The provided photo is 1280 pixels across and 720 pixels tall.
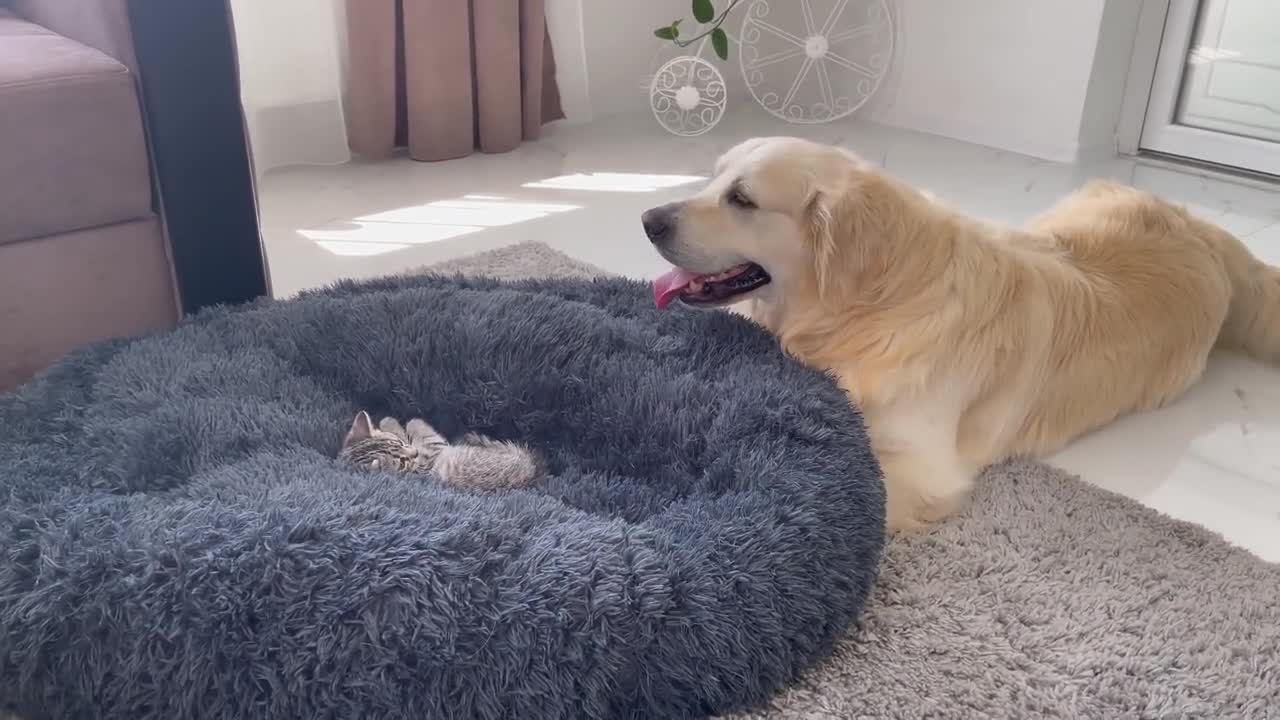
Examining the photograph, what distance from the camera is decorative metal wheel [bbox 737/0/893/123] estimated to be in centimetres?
386

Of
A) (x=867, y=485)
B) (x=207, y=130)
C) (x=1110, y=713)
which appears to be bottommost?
(x=1110, y=713)

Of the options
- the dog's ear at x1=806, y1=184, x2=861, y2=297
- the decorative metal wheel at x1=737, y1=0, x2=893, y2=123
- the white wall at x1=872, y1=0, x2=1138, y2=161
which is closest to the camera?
the dog's ear at x1=806, y1=184, x2=861, y2=297

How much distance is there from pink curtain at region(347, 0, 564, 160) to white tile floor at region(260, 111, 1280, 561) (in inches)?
3.5

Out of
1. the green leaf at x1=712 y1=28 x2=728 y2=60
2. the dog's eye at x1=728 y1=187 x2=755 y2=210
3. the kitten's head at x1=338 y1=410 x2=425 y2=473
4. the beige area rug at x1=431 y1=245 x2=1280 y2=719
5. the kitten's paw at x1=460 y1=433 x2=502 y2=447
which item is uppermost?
the green leaf at x1=712 y1=28 x2=728 y2=60

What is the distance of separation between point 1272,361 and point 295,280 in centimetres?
211

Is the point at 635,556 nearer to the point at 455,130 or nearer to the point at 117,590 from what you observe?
the point at 117,590

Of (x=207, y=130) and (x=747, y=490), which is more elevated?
(x=207, y=130)

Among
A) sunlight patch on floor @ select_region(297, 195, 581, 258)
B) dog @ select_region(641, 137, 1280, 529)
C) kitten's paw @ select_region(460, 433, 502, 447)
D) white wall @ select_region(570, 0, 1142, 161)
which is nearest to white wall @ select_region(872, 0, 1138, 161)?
white wall @ select_region(570, 0, 1142, 161)

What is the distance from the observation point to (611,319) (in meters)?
1.64

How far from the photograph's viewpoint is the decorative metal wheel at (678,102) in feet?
12.2

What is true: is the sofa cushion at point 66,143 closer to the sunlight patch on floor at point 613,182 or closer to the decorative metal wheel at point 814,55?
the sunlight patch on floor at point 613,182

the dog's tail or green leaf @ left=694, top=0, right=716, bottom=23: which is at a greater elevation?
green leaf @ left=694, top=0, right=716, bottom=23

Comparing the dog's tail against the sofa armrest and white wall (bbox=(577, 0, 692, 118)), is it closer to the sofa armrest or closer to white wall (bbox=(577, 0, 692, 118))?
the sofa armrest

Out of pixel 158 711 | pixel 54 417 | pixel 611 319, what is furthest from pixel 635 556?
pixel 54 417
